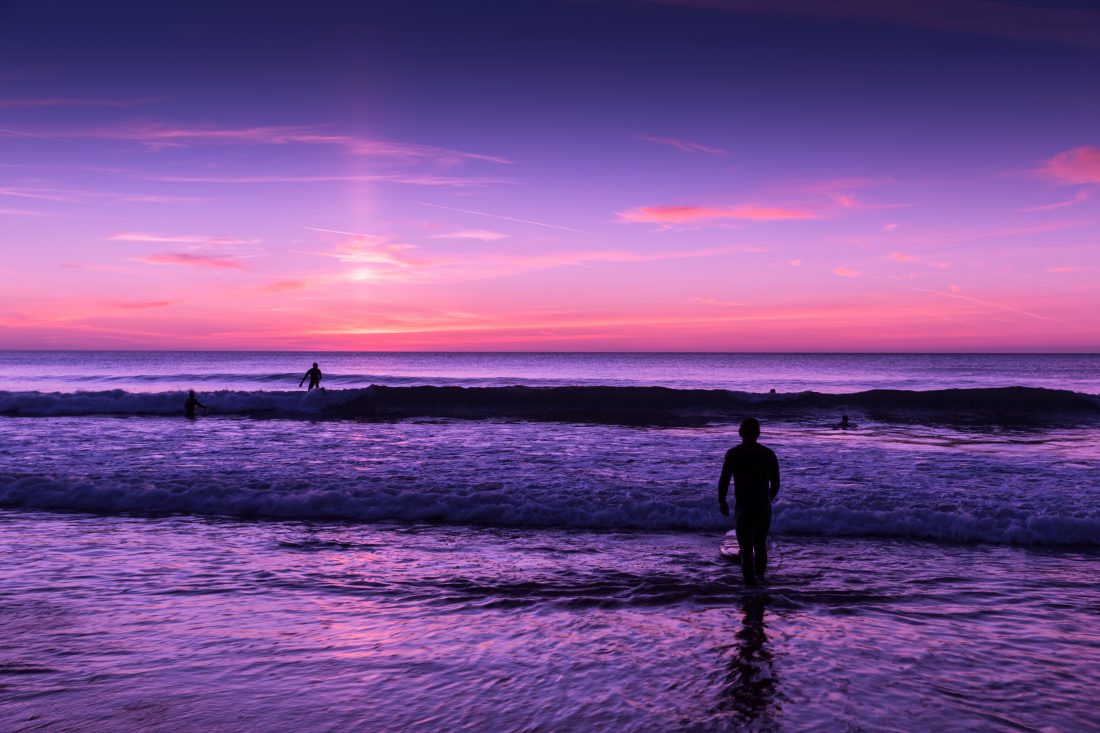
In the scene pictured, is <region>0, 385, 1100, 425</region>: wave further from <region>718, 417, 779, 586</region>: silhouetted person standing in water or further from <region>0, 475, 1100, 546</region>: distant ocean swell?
<region>718, 417, 779, 586</region>: silhouetted person standing in water

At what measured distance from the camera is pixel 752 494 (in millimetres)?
8664

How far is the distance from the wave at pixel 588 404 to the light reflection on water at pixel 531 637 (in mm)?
23513

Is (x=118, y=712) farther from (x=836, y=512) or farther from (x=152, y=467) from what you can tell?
(x=152, y=467)

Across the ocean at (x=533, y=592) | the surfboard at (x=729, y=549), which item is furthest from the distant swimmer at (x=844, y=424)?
the surfboard at (x=729, y=549)

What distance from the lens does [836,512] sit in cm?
1264

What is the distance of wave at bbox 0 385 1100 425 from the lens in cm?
3547

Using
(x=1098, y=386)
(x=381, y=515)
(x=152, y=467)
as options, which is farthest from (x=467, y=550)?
(x=1098, y=386)

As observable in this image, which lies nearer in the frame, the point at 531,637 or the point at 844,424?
the point at 531,637

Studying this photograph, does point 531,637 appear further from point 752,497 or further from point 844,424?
point 844,424

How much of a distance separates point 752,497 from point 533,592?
2.87m

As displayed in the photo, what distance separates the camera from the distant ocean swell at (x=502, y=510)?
38.8 feet

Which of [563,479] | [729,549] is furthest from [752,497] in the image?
[563,479]

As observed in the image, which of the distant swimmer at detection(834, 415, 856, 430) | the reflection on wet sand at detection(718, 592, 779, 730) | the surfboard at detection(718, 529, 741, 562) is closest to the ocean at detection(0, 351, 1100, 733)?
the reflection on wet sand at detection(718, 592, 779, 730)

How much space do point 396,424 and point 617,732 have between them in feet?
86.3
